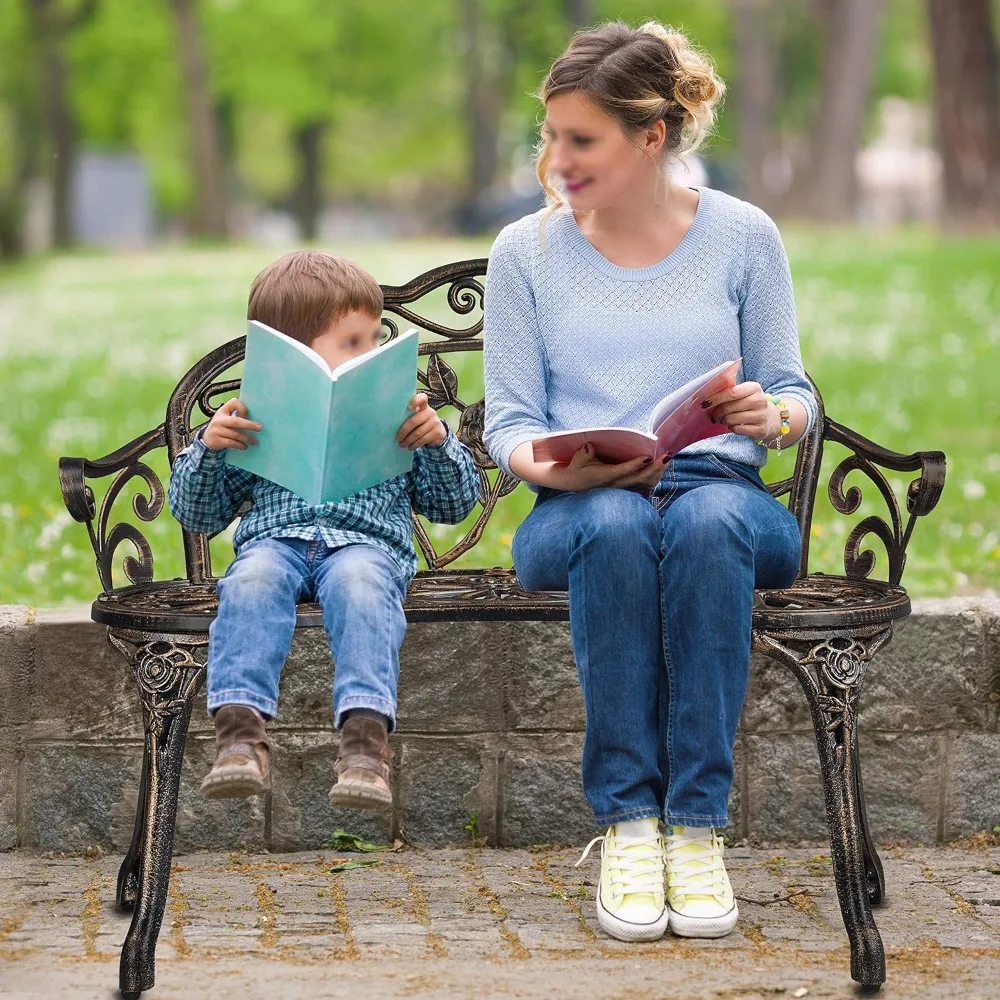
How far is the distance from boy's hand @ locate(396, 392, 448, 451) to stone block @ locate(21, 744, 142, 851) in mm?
1109

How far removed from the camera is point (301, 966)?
3223mm

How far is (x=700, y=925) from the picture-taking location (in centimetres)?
332

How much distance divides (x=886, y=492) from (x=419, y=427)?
104cm

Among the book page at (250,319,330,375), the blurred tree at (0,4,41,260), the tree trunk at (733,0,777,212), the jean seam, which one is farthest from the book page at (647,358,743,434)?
the tree trunk at (733,0,777,212)

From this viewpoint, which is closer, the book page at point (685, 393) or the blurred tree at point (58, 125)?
the book page at point (685, 393)

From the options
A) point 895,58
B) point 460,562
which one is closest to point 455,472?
point 460,562

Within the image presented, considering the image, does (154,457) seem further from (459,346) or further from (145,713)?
(145,713)

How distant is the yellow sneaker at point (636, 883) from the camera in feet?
10.8

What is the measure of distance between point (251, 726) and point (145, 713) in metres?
0.31

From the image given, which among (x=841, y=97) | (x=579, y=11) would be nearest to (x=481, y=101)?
(x=841, y=97)

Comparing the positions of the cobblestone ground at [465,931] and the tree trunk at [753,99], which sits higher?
the tree trunk at [753,99]

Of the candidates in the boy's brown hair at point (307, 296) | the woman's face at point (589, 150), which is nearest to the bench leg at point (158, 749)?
the boy's brown hair at point (307, 296)

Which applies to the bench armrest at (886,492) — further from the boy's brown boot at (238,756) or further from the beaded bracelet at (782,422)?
the boy's brown boot at (238,756)

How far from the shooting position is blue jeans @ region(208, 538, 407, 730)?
3.07 m
